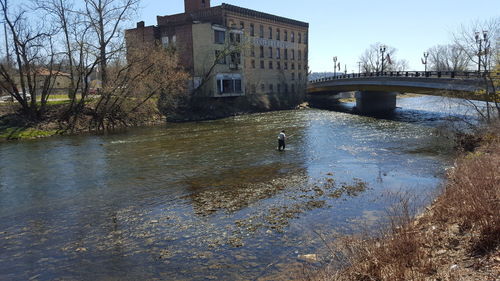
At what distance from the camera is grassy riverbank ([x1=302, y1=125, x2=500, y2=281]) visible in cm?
697

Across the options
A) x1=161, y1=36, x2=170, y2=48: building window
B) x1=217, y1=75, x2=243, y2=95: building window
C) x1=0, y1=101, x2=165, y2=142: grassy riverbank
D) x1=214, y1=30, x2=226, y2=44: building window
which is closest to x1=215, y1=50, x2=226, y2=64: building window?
x1=214, y1=30, x2=226, y2=44: building window

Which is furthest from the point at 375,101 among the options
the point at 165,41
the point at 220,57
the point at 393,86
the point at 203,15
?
the point at 165,41

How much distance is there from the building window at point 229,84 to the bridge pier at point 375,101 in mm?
22390

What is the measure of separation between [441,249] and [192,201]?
33.4ft

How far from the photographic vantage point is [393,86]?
169 feet

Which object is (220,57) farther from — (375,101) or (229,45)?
(375,101)

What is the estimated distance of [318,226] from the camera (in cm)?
1252

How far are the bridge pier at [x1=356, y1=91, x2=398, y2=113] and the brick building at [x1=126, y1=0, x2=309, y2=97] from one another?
1696 cm

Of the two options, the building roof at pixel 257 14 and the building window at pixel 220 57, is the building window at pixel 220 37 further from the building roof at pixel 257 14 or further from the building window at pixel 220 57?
the building roof at pixel 257 14

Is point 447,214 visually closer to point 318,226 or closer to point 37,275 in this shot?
point 318,226

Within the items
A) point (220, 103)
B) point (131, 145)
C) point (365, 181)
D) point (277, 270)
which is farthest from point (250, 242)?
point (220, 103)

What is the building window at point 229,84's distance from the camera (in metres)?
61.3

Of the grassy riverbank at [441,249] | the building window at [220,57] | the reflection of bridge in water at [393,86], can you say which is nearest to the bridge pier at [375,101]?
the reflection of bridge in water at [393,86]

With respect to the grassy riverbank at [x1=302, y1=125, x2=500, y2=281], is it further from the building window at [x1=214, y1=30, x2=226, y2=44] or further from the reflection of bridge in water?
the building window at [x1=214, y1=30, x2=226, y2=44]
